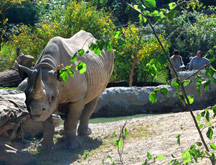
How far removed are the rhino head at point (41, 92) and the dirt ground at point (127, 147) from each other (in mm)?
765

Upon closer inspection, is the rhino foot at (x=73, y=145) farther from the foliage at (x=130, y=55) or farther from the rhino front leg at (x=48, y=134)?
the foliage at (x=130, y=55)

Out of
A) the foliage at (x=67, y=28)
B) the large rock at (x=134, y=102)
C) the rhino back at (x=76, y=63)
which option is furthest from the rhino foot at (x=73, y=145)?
the foliage at (x=67, y=28)

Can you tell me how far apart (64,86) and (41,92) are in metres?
0.84

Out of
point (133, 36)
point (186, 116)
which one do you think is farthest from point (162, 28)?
point (186, 116)

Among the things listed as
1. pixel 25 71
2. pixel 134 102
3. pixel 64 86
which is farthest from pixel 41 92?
pixel 134 102

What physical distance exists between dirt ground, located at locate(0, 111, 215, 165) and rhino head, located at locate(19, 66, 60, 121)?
0.76 m

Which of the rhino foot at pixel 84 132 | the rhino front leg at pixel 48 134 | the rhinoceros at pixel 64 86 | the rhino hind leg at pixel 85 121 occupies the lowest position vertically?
the rhino foot at pixel 84 132

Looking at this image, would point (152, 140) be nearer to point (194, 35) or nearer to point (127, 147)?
point (127, 147)

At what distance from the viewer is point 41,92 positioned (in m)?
5.95

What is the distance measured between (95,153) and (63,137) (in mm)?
1184

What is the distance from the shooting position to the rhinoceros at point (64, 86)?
19.8 feet

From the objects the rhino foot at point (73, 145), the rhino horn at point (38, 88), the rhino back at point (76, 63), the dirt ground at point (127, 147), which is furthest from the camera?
the rhino foot at point (73, 145)

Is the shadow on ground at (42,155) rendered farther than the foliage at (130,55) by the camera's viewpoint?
No

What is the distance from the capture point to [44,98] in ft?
19.9
